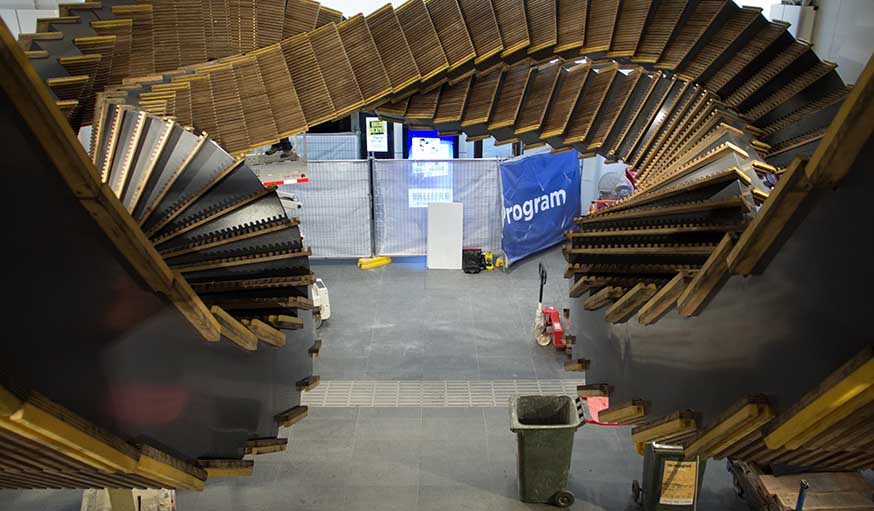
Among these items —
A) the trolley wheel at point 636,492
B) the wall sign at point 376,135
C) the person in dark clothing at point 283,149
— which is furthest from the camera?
the wall sign at point 376,135

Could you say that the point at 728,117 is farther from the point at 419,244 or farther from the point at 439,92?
the point at 419,244

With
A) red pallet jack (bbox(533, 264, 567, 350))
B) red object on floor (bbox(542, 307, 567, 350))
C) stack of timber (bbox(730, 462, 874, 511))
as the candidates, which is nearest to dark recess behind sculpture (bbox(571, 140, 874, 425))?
stack of timber (bbox(730, 462, 874, 511))

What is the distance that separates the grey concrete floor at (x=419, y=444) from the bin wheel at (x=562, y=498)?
0.52 feet

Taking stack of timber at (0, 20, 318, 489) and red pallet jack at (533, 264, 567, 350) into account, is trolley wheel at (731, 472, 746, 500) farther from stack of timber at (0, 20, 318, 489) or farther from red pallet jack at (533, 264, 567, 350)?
stack of timber at (0, 20, 318, 489)

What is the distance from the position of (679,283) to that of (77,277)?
2765 millimetres

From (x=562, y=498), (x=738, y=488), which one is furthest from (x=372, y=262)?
(x=738, y=488)

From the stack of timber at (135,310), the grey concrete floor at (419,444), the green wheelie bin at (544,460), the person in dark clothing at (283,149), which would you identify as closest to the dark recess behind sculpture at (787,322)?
the stack of timber at (135,310)

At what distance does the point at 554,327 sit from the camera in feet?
32.7

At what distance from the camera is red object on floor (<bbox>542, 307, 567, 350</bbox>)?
986 cm

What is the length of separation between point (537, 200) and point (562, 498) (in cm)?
743

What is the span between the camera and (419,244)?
44.0 ft

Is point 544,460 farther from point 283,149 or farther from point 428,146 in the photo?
point 428,146

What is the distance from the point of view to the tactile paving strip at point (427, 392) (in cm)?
874

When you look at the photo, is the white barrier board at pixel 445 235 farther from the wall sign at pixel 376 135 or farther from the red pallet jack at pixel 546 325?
the wall sign at pixel 376 135
